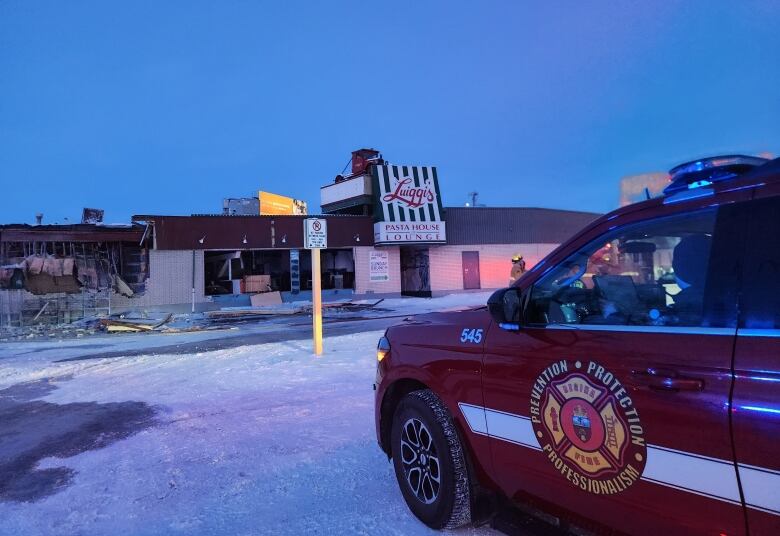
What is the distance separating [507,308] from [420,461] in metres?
1.29

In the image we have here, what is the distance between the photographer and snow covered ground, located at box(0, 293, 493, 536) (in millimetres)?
3512

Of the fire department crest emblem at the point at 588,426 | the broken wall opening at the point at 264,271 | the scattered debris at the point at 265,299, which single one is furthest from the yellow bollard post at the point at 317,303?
the broken wall opening at the point at 264,271

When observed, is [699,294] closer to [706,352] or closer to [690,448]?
[706,352]

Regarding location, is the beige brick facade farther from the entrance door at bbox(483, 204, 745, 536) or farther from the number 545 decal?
the entrance door at bbox(483, 204, 745, 536)

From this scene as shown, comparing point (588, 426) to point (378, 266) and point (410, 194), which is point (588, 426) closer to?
point (378, 266)

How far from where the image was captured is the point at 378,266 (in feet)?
92.3

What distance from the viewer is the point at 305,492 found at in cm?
384

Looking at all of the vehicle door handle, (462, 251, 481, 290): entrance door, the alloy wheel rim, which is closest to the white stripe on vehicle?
the vehicle door handle

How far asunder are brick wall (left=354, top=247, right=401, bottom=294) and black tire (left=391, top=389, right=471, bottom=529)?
24212 millimetres

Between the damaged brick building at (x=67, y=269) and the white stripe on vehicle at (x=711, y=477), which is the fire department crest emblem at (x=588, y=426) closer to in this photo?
the white stripe on vehicle at (x=711, y=477)

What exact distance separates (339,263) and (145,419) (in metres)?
24.4

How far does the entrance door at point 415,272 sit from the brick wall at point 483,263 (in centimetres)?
37

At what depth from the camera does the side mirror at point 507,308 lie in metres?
2.69

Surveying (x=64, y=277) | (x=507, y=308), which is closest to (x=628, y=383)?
(x=507, y=308)
